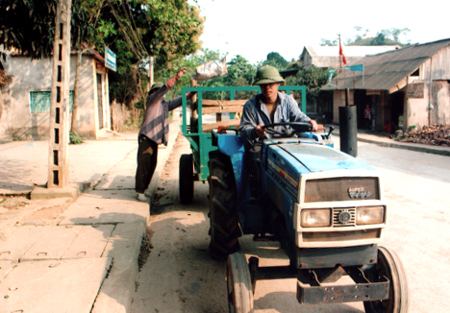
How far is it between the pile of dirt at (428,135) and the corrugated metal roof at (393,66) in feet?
7.52

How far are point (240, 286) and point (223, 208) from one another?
3.75ft

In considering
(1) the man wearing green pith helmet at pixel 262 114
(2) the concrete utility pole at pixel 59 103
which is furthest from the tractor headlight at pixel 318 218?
(2) the concrete utility pole at pixel 59 103

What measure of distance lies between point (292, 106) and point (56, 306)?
295 centimetres

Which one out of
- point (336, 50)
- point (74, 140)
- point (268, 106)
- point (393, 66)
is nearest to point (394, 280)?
point (268, 106)

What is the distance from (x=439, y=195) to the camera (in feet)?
24.0

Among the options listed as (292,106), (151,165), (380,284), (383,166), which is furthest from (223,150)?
(383,166)

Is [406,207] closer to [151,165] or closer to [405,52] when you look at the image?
[151,165]

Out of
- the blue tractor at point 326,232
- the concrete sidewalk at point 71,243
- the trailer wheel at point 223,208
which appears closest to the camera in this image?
the blue tractor at point 326,232

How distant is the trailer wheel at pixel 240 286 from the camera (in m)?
2.82

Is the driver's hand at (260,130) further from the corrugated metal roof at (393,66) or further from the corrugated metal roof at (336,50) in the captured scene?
the corrugated metal roof at (336,50)

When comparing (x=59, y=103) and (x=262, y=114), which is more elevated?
(x=59, y=103)

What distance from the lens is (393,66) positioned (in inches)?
832

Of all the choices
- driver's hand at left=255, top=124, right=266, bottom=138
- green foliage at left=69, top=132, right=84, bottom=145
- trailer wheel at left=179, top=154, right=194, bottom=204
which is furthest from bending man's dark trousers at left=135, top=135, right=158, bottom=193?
green foliage at left=69, top=132, right=84, bottom=145

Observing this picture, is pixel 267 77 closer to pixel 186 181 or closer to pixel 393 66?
pixel 186 181
